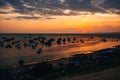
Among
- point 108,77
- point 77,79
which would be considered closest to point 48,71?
point 77,79

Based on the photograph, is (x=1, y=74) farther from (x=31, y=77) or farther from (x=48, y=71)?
(x=48, y=71)

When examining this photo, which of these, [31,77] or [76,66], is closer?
[31,77]

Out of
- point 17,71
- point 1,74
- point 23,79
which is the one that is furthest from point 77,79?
point 17,71

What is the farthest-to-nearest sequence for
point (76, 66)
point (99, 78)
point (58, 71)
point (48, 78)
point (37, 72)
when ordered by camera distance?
point (76, 66) → point (58, 71) → point (37, 72) → point (48, 78) → point (99, 78)

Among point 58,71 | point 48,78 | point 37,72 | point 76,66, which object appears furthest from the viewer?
point 76,66

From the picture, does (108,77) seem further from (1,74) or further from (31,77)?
(1,74)

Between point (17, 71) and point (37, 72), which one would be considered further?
point (17, 71)

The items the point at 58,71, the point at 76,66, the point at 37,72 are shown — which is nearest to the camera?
the point at 37,72

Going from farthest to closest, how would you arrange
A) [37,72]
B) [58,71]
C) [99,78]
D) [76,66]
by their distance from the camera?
1. [76,66]
2. [58,71]
3. [37,72]
4. [99,78]
